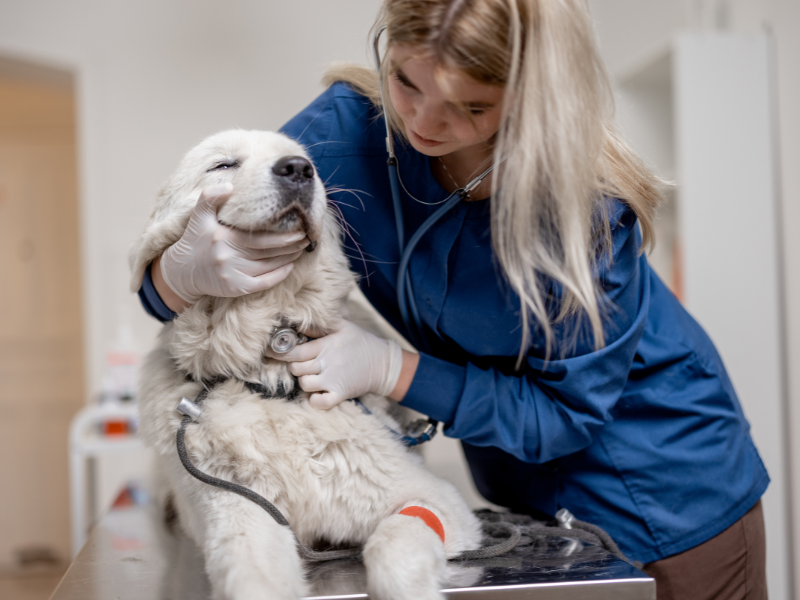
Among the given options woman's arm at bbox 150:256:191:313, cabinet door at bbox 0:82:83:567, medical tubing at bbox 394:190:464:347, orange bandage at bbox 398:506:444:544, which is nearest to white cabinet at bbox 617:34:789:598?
medical tubing at bbox 394:190:464:347

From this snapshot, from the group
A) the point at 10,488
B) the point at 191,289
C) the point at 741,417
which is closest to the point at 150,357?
the point at 191,289

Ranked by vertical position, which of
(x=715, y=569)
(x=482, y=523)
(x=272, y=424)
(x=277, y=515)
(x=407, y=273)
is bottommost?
(x=715, y=569)

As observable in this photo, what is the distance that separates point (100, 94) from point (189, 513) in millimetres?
2613

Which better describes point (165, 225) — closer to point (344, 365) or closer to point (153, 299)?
point (153, 299)

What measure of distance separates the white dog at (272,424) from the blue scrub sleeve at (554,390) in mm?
115

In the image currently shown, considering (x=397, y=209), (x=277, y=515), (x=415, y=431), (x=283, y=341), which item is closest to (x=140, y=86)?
(x=397, y=209)

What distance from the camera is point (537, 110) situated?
2.93 ft

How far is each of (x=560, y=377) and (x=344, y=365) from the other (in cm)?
39

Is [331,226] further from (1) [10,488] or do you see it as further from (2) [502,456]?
(1) [10,488]

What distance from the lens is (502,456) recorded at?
1267 millimetres

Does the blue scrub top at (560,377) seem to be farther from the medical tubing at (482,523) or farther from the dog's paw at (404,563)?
the dog's paw at (404,563)

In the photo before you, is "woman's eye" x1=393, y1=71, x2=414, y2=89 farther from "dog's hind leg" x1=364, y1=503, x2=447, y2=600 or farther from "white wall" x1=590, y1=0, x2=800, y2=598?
"white wall" x1=590, y1=0, x2=800, y2=598

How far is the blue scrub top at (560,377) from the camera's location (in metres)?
1.08

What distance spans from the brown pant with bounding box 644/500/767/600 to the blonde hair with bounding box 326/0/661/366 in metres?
0.51
